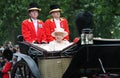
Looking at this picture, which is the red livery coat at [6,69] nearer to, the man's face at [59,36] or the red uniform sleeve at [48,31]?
the red uniform sleeve at [48,31]

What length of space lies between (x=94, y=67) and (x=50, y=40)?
173cm

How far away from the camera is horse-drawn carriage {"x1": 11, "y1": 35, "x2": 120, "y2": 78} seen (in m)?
7.57

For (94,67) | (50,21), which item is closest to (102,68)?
(94,67)

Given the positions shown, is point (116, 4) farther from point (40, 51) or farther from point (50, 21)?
point (40, 51)

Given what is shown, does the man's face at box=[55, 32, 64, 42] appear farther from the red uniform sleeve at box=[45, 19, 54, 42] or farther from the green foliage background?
the green foliage background

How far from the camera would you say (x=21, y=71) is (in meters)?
8.93

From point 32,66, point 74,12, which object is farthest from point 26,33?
point 74,12

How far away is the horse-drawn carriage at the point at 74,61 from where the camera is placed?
298 inches

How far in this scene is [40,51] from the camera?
8.42 meters

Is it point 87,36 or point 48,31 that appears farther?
point 48,31

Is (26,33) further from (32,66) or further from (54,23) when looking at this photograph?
(32,66)

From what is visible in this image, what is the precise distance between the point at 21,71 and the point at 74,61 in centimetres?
156

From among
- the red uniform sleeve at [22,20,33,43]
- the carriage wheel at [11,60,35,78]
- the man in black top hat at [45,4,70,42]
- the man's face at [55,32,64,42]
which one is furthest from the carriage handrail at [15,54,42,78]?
the man in black top hat at [45,4,70,42]

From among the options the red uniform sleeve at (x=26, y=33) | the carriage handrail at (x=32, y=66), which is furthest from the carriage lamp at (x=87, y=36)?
the red uniform sleeve at (x=26, y=33)
